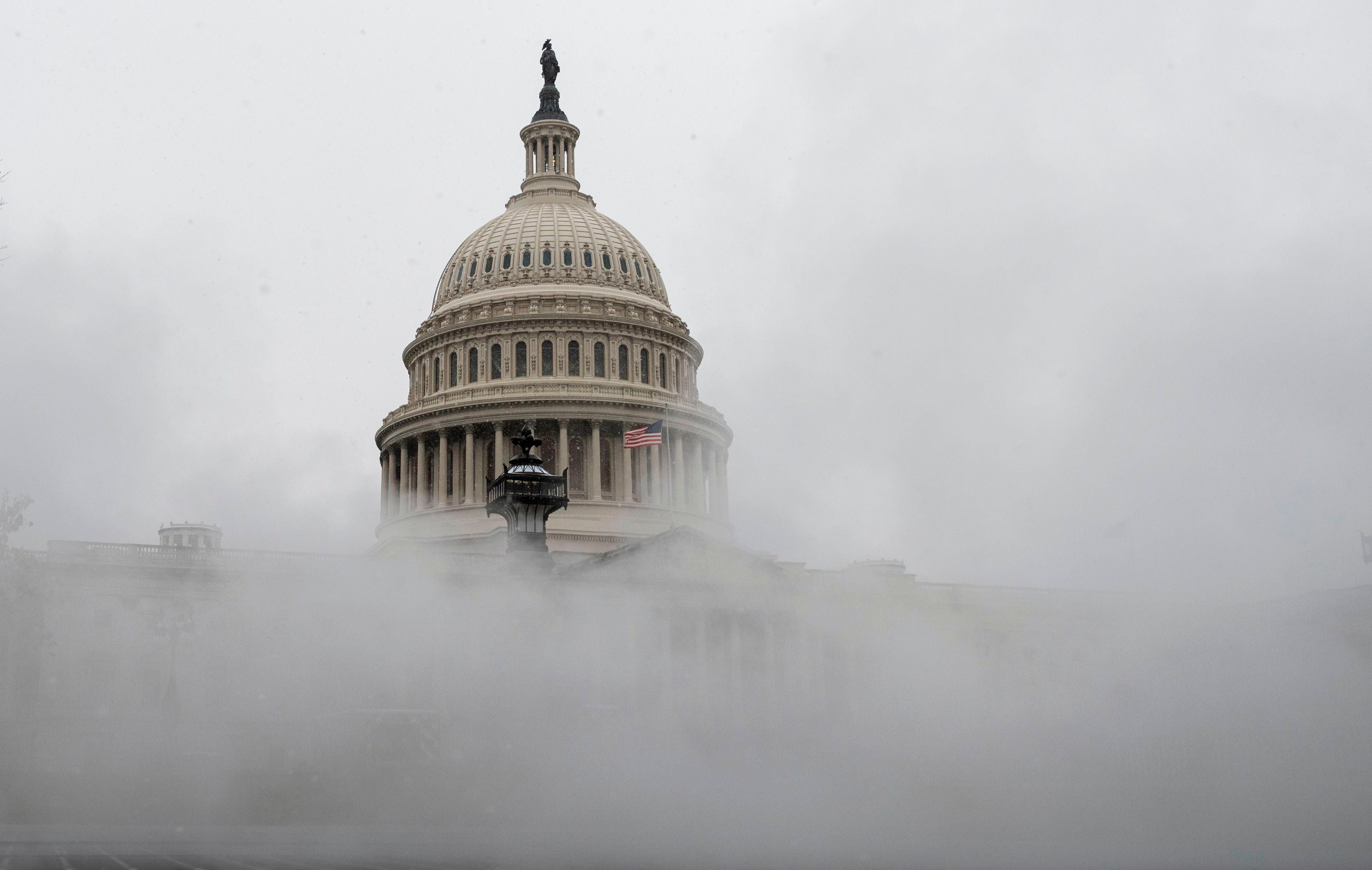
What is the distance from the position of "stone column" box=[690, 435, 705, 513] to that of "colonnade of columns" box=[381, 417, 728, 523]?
0.14ft

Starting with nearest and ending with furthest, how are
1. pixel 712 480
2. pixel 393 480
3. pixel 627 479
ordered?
pixel 627 479, pixel 712 480, pixel 393 480

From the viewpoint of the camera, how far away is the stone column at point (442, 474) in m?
79.2

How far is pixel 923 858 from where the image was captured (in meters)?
20.7

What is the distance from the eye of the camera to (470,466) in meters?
79.1

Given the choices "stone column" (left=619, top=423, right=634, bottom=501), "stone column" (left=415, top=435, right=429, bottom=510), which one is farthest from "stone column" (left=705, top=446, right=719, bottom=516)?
"stone column" (left=415, top=435, right=429, bottom=510)

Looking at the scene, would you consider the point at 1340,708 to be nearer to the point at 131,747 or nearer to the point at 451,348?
the point at 131,747

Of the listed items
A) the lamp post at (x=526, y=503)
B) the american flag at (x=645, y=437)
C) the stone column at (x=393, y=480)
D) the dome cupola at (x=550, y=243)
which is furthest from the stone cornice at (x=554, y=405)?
the lamp post at (x=526, y=503)

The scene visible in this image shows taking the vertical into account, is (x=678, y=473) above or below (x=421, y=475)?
below

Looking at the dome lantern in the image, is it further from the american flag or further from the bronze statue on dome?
the american flag

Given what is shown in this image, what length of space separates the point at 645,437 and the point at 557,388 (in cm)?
1677

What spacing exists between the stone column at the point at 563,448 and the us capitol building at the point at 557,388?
0.13 m

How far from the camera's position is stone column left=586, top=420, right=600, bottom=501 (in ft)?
256

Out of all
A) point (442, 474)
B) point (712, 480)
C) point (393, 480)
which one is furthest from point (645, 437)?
point (393, 480)

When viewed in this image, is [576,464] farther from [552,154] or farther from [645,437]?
[552,154]
